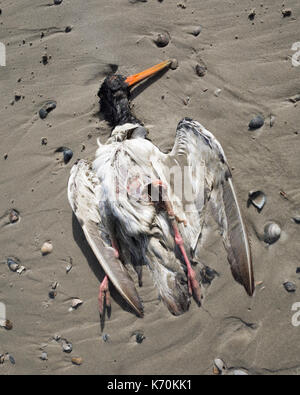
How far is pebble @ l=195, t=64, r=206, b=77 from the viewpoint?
4.09 meters

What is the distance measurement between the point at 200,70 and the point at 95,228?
2.77m

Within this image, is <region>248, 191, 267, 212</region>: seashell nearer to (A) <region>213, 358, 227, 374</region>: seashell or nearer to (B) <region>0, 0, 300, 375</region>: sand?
(B) <region>0, 0, 300, 375</region>: sand

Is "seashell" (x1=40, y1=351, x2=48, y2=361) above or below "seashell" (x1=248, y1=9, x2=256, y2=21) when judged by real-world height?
below

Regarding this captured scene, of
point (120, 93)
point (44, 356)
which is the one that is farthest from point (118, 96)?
point (44, 356)

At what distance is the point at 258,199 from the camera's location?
3.83 m

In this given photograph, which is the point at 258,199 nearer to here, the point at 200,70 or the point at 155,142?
the point at 155,142

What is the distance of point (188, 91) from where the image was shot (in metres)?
4.13

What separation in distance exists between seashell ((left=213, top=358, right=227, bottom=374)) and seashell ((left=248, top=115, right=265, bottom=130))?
3.23 m

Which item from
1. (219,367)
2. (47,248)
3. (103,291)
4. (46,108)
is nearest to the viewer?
(219,367)

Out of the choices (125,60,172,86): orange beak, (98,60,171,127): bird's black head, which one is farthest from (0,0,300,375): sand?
(98,60,171,127): bird's black head

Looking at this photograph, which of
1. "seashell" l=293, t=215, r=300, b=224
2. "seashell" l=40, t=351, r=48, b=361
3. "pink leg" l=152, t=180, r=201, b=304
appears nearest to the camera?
"pink leg" l=152, t=180, r=201, b=304

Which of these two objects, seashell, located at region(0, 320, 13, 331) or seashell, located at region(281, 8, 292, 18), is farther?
seashell, located at region(0, 320, 13, 331)

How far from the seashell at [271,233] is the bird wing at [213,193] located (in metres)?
0.50

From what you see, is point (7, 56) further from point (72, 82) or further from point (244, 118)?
point (244, 118)
